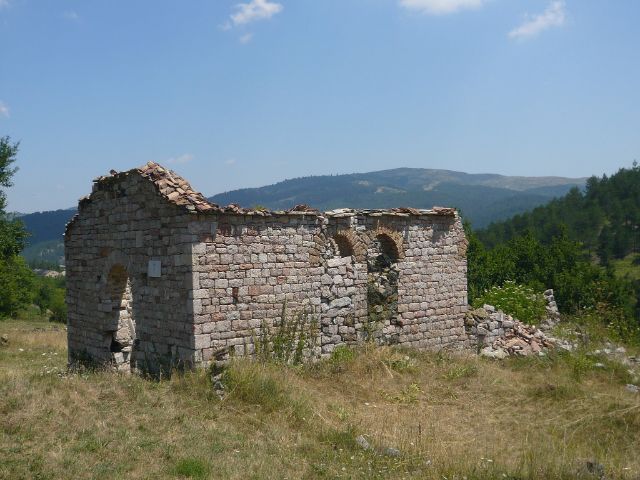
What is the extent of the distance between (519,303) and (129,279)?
10.1 m

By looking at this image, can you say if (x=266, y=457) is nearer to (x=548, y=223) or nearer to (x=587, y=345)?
(x=587, y=345)

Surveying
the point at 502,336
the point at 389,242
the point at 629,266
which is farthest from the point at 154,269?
the point at 629,266

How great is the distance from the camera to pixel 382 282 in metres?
12.3

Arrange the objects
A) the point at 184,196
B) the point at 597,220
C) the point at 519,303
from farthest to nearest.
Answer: the point at 597,220, the point at 519,303, the point at 184,196

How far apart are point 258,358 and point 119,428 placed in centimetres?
301

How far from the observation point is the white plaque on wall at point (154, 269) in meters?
10.1

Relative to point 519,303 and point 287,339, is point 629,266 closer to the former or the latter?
point 519,303

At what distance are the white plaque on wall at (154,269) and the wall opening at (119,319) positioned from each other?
151 centimetres

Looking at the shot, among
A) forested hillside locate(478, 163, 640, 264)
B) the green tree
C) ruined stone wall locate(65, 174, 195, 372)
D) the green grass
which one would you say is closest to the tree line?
the green tree

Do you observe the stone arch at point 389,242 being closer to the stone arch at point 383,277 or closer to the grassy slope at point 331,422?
the stone arch at point 383,277

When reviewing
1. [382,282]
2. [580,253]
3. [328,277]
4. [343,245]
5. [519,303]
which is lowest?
[519,303]

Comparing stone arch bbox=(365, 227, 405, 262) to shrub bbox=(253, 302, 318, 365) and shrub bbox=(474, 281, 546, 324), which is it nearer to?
shrub bbox=(253, 302, 318, 365)

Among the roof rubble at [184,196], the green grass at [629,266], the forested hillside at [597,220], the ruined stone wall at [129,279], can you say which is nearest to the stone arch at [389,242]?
the roof rubble at [184,196]

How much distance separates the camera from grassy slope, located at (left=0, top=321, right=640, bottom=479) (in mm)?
6418
